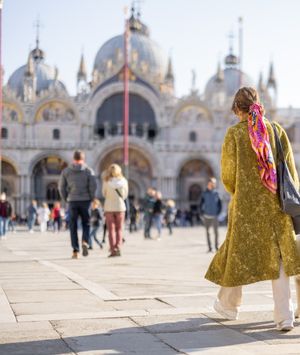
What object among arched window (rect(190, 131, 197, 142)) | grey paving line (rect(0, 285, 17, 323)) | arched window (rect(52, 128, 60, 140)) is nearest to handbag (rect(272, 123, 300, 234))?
grey paving line (rect(0, 285, 17, 323))

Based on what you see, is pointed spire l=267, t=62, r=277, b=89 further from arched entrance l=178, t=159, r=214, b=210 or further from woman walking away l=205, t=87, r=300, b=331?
woman walking away l=205, t=87, r=300, b=331

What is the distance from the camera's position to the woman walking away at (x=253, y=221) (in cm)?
553

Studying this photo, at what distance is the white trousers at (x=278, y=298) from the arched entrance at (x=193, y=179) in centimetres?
4740

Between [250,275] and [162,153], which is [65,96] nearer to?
[162,153]

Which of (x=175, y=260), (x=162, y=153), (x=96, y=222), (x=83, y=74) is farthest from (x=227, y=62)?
(x=175, y=260)

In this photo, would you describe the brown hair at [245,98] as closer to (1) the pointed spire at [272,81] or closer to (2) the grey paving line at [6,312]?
(2) the grey paving line at [6,312]

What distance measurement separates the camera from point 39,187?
2025 inches

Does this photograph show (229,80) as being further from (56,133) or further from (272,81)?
(56,133)

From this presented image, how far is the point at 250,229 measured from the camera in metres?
5.67

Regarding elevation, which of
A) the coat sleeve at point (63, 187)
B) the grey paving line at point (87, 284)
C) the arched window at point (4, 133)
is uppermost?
the arched window at point (4, 133)

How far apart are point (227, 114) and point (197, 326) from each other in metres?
49.4

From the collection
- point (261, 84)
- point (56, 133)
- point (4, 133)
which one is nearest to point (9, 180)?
point (4, 133)

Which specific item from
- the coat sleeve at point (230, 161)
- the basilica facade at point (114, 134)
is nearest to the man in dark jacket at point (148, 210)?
the coat sleeve at point (230, 161)

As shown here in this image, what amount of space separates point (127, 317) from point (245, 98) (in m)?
2.06
